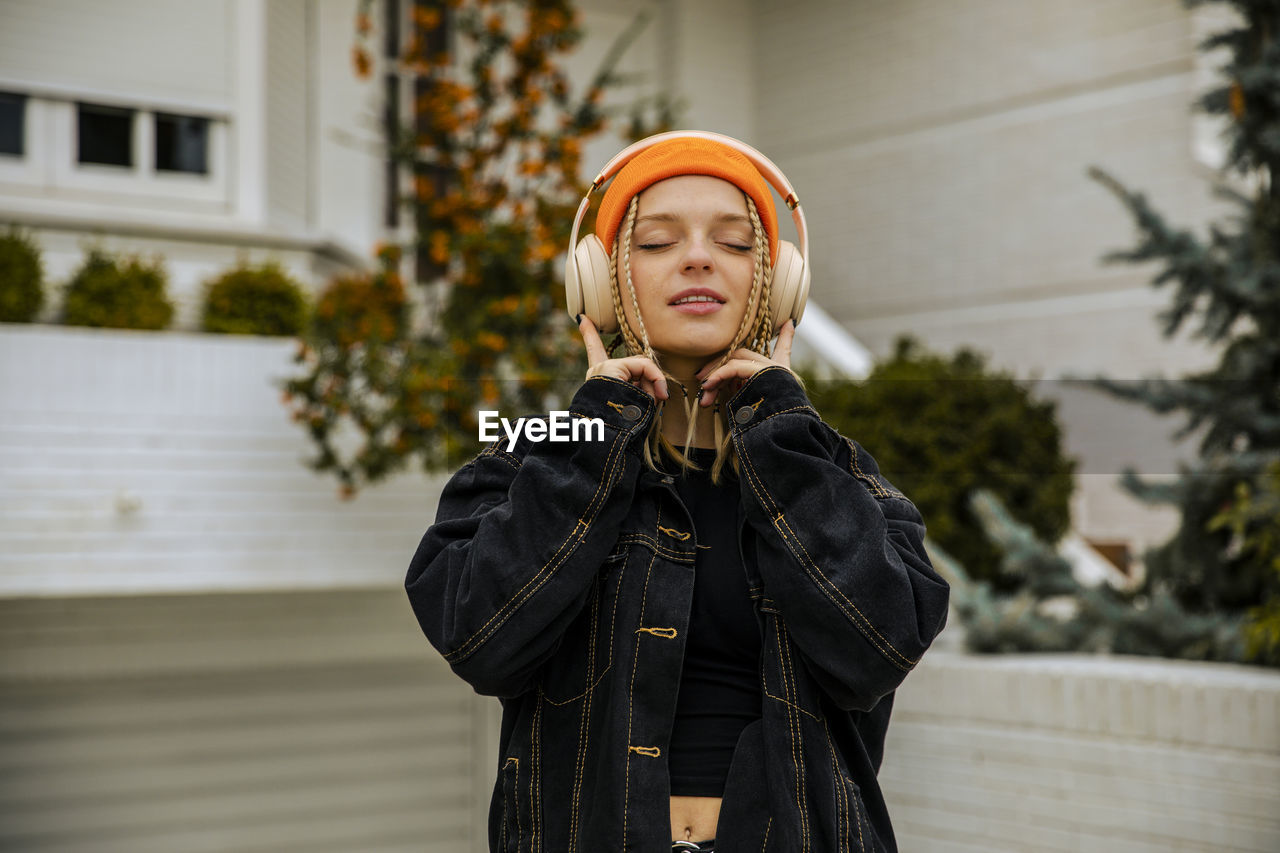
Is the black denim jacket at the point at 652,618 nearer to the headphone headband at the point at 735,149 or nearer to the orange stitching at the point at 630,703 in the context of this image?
the orange stitching at the point at 630,703

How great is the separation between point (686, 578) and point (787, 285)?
44 centimetres

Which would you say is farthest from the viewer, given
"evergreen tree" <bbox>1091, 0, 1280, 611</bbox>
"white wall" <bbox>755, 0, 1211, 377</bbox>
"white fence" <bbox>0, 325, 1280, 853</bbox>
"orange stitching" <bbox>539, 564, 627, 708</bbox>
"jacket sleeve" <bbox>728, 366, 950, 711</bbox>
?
"white wall" <bbox>755, 0, 1211, 377</bbox>

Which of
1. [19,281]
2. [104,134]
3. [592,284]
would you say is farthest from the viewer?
[104,134]

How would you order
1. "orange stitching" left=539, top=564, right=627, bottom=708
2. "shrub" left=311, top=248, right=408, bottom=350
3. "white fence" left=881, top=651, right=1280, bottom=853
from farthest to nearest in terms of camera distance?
"shrub" left=311, top=248, right=408, bottom=350 → "white fence" left=881, top=651, right=1280, bottom=853 → "orange stitching" left=539, top=564, right=627, bottom=708

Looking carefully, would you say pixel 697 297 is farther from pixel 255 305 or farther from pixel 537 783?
pixel 255 305

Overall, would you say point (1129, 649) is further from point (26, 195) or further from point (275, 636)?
point (26, 195)

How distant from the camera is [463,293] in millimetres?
5348

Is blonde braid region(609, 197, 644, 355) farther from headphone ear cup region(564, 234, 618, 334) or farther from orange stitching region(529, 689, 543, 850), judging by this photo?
orange stitching region(529, 689, 543, 850)

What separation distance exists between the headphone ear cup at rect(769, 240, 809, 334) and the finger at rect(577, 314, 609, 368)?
249mm

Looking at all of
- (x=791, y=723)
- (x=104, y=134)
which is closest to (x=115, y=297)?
(x=104, y=134)

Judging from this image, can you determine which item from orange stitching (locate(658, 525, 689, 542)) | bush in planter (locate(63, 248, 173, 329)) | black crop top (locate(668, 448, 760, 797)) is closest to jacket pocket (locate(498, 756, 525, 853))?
black crop top (locate(668, 448, 760, 797))

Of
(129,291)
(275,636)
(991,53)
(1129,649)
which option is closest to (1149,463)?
(1129,649)

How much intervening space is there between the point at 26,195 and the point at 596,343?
5.54 metres

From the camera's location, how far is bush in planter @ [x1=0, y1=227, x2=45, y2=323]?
544 cm
